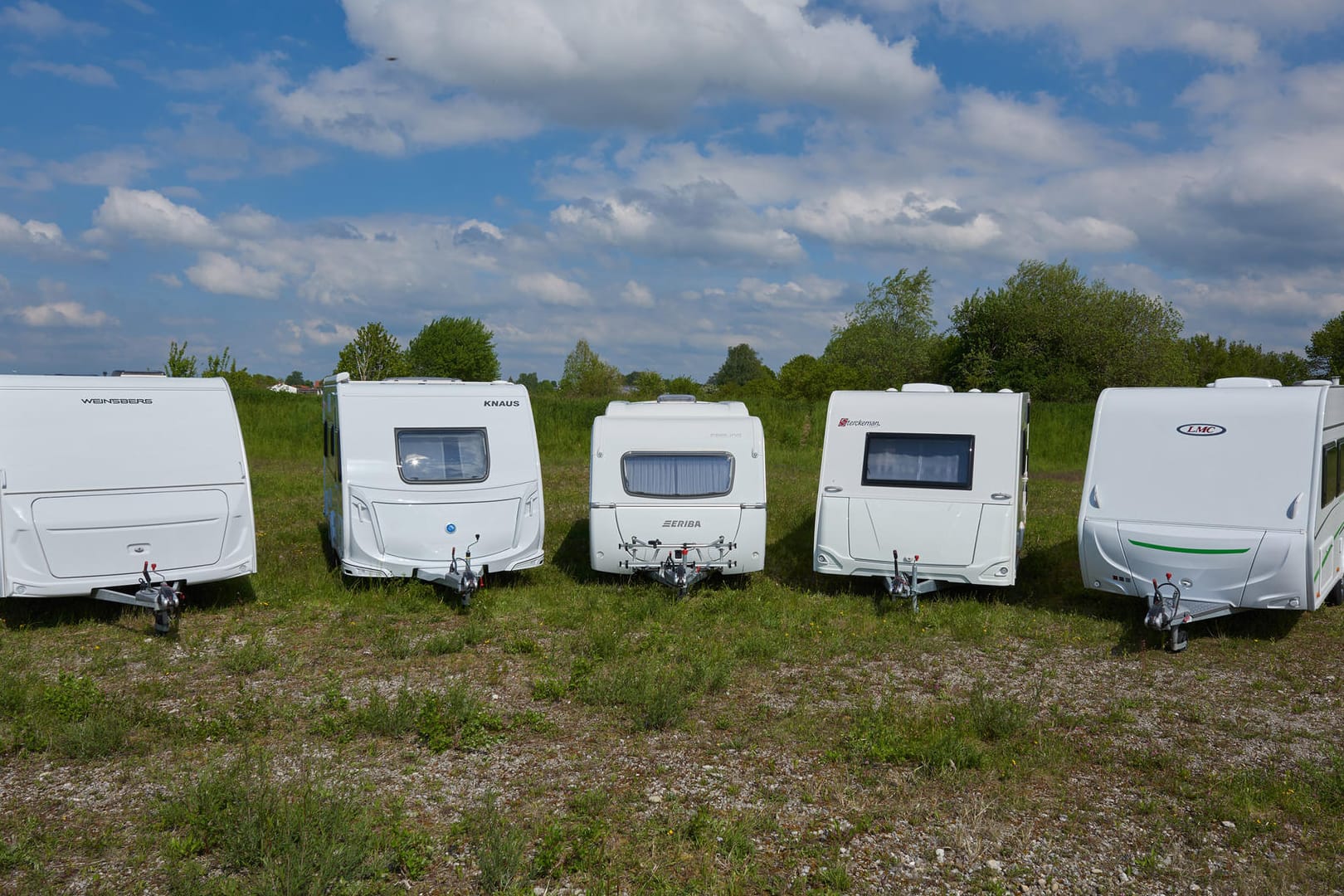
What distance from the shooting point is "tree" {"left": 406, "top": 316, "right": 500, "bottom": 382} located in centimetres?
5875

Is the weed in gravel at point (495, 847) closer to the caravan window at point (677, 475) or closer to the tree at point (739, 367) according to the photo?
the caravan window at point (677, 475)

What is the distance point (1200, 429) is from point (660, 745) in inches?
269

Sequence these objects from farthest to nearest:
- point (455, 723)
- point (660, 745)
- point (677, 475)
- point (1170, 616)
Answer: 1. point (677, 475)
2. point (1170, 616)
3. point (455, 723)
4. point (660, 745)

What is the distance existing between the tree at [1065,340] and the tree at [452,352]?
29.1m

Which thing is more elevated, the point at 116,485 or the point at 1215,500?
the point at 116,485

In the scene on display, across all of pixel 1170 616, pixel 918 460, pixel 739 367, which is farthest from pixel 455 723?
pixel 739 367

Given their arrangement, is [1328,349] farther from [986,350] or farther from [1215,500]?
[1215,500]

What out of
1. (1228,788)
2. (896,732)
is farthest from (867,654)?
(1228,788)

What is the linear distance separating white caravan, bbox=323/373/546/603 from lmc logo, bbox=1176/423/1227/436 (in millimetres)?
7306

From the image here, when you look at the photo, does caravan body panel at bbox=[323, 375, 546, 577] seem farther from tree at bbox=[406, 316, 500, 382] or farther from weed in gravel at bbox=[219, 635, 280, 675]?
tree at bbox=[406, 316, 500, 382]

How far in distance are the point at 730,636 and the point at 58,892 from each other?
6.41 m

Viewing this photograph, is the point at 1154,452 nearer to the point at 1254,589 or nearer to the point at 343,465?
the point at 1254,589

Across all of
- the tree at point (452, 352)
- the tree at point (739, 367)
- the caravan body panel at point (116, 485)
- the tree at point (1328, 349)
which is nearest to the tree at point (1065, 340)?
the tree at point (1328, 349)

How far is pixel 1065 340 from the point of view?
46469 millimetres
